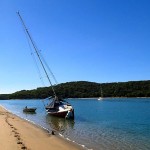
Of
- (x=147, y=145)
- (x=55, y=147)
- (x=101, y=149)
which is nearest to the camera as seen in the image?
(x=55, y=147)

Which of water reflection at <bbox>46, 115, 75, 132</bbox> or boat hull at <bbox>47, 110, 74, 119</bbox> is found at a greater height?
boat hull at <bbox>47, 110, 74, 119</bbox>

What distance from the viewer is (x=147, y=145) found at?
27.4 m

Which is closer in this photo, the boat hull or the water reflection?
the water reflection

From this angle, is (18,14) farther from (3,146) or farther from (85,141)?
(3,146)

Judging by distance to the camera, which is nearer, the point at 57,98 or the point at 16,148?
the point at 16,148

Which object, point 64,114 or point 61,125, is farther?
point 64,114

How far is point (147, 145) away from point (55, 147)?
8.65 metres

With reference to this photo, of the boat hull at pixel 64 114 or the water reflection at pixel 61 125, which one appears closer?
the water reflection at pixel 61 125

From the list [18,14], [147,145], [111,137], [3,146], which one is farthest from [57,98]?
[3,146]

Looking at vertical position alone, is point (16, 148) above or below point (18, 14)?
below

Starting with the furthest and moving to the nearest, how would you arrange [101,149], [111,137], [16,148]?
[111,137] → [101,149] → [16,148]

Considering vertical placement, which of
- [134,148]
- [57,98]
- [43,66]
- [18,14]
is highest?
[18,14]

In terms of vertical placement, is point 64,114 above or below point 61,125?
above

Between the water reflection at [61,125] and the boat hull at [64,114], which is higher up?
the boat hull at [64,114]
